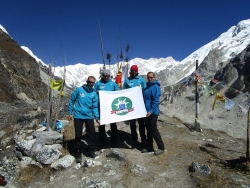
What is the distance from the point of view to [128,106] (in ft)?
25.0

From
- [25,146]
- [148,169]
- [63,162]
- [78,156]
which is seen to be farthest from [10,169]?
[148,169]

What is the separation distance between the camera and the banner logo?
24.8ft

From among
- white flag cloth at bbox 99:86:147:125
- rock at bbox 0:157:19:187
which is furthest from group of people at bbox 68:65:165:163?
rock at bbox 0:157:19:187

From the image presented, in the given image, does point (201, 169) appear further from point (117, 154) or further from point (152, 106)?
point (117, 154)

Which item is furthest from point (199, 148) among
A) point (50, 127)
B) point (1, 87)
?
point (1, 87)

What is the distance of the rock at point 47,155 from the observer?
7156 millimetres

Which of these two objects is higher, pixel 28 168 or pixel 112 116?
pixel 112 116

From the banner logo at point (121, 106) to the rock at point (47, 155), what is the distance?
2.14m

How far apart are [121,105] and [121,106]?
0.03 m

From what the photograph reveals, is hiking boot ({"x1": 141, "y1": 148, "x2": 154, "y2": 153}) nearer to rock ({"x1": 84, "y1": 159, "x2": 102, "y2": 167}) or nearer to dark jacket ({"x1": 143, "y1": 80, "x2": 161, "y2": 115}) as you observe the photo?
dark jacket ({"x1": 143, "y1": 80, "x2": 161, "y2": 115})

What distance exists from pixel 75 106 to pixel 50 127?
2.96 metres

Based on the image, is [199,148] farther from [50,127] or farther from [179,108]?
[179,108]

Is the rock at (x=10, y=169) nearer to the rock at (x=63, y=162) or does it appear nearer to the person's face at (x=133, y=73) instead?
the rock at (x=63, y=162)

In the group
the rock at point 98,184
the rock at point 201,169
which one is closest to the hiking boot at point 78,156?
the rock at point 98,184
